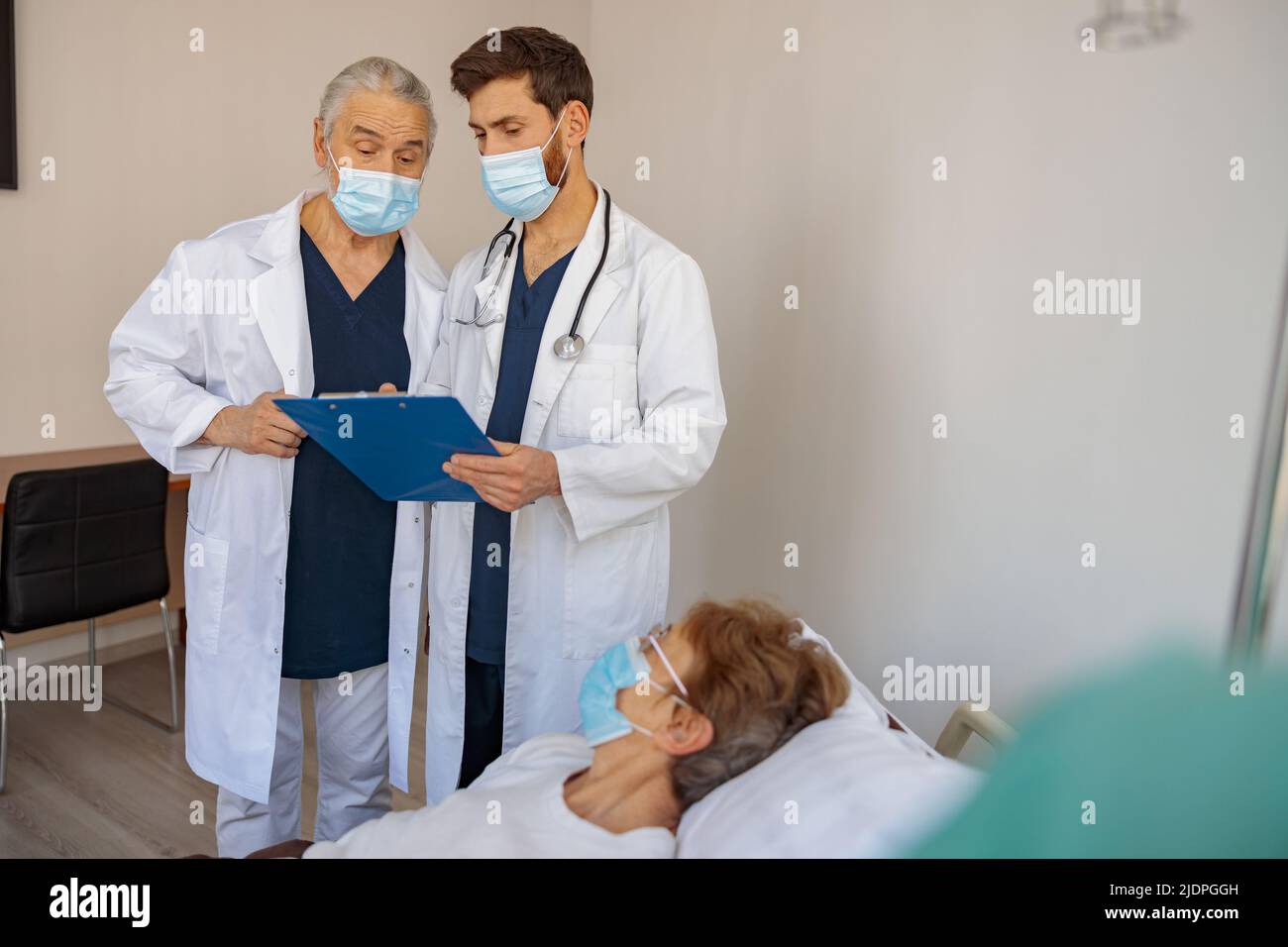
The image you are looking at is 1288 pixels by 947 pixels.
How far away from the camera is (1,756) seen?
2.42 m

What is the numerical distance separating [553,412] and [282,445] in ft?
1.45

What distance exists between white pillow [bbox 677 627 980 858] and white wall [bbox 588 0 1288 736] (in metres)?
→ 0.58

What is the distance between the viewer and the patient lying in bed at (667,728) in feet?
3.78

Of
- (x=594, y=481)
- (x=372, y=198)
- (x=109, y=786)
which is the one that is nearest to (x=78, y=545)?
(x=109, y=786)

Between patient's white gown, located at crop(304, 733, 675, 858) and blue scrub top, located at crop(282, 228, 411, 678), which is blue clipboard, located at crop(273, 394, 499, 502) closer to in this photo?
blue scrub top, located at crop(282, 228, 411, 678)

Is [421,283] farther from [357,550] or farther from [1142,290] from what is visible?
[1142,290]

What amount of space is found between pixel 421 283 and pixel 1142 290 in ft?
4.10

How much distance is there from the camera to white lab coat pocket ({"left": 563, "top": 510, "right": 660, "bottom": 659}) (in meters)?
1.68

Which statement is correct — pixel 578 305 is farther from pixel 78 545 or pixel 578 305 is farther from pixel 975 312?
pixel 78 545

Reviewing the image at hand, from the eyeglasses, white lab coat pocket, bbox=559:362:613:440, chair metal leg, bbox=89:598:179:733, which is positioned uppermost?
white lab coat pocket, bbox=559:362:613:440

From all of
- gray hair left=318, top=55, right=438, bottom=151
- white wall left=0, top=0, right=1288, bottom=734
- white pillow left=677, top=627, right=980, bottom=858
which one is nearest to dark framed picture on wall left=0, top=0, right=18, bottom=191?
white wall left=0, top=0, right=1288, bottom=734

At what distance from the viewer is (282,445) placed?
163 centimetres

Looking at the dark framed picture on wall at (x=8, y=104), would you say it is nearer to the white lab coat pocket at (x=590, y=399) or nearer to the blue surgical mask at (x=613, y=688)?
the white lab coat pocket at (x=590, y=399)
